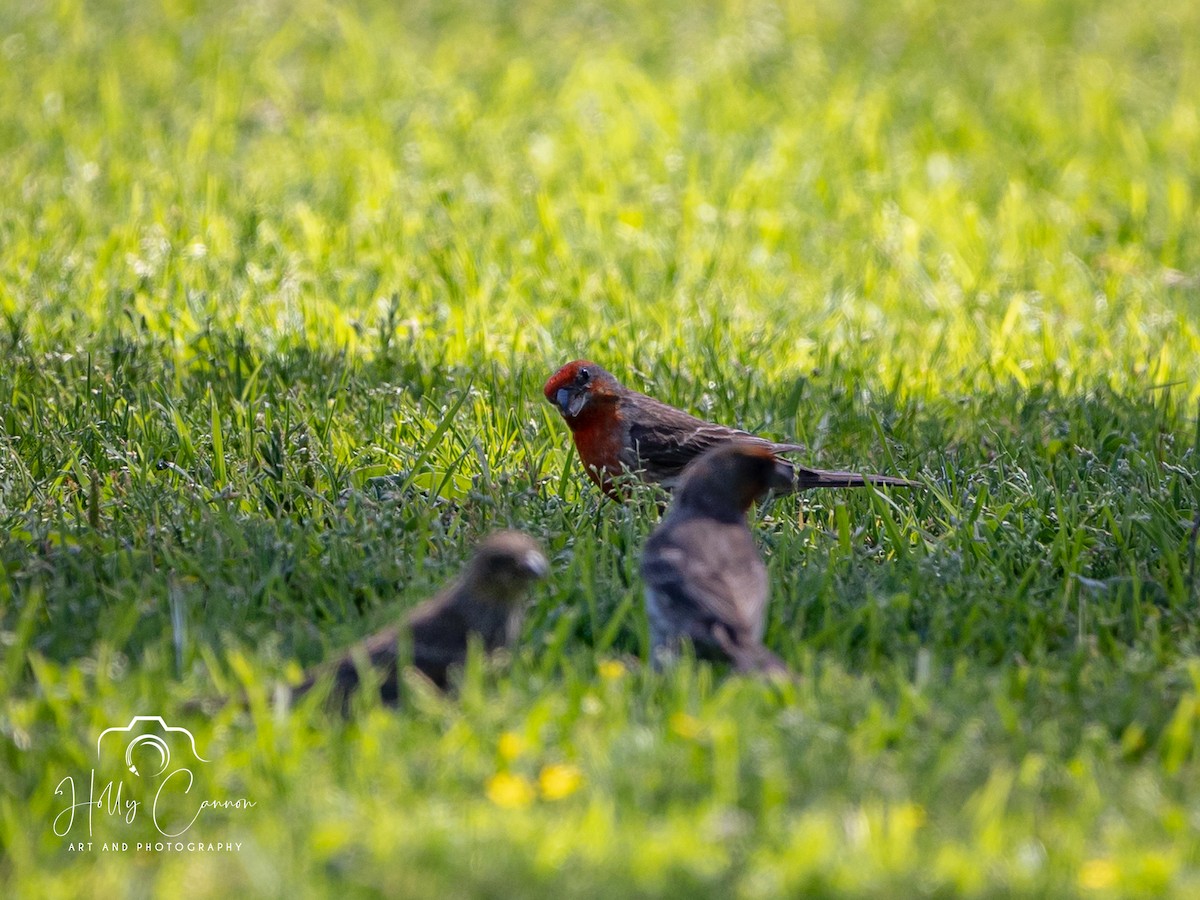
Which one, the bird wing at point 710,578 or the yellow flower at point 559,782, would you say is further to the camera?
the bird wing at point 710,578

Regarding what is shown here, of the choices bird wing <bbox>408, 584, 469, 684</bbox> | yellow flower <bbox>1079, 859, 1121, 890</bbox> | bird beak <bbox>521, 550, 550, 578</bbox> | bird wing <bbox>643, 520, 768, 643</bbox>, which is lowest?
yellow flower <bbox>1079, 859, 1121, 890</bbox>

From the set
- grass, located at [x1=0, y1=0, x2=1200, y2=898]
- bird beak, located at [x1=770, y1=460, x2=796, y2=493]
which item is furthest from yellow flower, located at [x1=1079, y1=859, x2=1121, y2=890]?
bird beak, located at [x1=770, y1=460, x2=796, y2=493]

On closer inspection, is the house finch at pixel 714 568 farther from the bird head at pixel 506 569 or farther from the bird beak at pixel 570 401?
the bird beak at pixel 570 401

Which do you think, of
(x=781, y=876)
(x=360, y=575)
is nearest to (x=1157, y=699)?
(x=781, y=876)

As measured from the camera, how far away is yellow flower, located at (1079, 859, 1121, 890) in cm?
300

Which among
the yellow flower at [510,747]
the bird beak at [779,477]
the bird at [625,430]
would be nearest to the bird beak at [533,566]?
the yellow flower at [510,747]

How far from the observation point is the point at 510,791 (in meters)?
3.22

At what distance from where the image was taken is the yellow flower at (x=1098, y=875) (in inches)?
118

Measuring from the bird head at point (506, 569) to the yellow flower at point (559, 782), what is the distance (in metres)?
0.67

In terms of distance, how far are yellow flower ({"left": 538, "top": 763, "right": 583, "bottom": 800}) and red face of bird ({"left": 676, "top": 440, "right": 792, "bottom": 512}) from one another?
137 centimetres

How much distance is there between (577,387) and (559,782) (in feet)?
9.63

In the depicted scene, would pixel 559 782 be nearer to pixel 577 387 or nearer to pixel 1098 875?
pixel 1098 875

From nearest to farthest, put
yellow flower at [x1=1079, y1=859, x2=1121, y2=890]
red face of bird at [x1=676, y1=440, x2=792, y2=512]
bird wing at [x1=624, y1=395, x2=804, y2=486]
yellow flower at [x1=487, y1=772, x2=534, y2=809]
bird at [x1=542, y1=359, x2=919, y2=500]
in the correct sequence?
yellow flower at [x1=1079, y1=859, x2=1121, y2=890] < yellow flower at [x1=487, y1=772, x2=534, y2=809] < red face of bird at [x1=676, y1=440, x2=792, y2=512] < bird at [x1=542, y1=359, x2=919, y2=500] < bird wing at [x1=624, y1=395, x2=804, y2=486]

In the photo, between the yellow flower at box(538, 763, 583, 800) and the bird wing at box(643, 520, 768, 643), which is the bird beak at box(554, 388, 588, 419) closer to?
the bird wing at box(643, 520, 768, 643)
